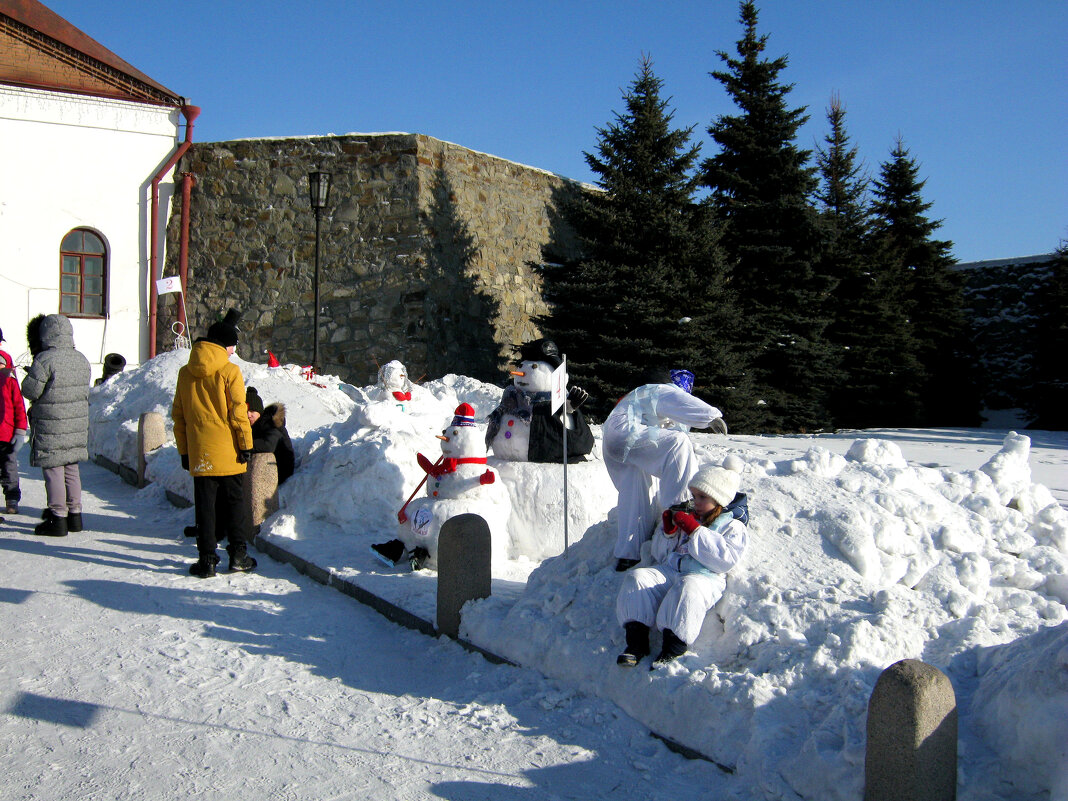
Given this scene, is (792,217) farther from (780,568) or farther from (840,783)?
(840,783)

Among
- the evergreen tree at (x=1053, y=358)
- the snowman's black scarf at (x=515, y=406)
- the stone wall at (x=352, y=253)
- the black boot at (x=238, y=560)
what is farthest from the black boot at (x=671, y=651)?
the evergreen tree at (x=1053, y=358)

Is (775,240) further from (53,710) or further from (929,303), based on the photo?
(53,710)

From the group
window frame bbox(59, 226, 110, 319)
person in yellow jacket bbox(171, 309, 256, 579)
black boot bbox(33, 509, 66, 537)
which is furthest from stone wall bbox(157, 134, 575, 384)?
person in yellow jacket bbox(171, 309, 256, 579)


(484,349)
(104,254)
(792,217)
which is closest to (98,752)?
(484,349)

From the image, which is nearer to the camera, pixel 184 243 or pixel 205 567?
pixel 205 567

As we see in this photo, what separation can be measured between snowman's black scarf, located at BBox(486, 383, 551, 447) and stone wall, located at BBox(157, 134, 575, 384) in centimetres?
1056

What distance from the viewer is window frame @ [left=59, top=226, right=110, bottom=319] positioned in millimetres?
17984

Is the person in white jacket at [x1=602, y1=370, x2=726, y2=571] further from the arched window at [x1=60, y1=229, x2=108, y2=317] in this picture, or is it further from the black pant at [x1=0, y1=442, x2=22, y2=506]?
the arched window at [x1=60, y1=229, x2=108, y2=317]

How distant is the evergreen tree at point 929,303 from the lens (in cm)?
2539

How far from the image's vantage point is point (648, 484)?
5.10m

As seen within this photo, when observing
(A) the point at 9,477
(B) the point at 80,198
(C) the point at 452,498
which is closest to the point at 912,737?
(C) the point at 452,498

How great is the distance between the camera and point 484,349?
19.1m

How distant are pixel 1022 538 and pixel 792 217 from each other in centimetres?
1509

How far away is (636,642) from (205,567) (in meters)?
3.59
